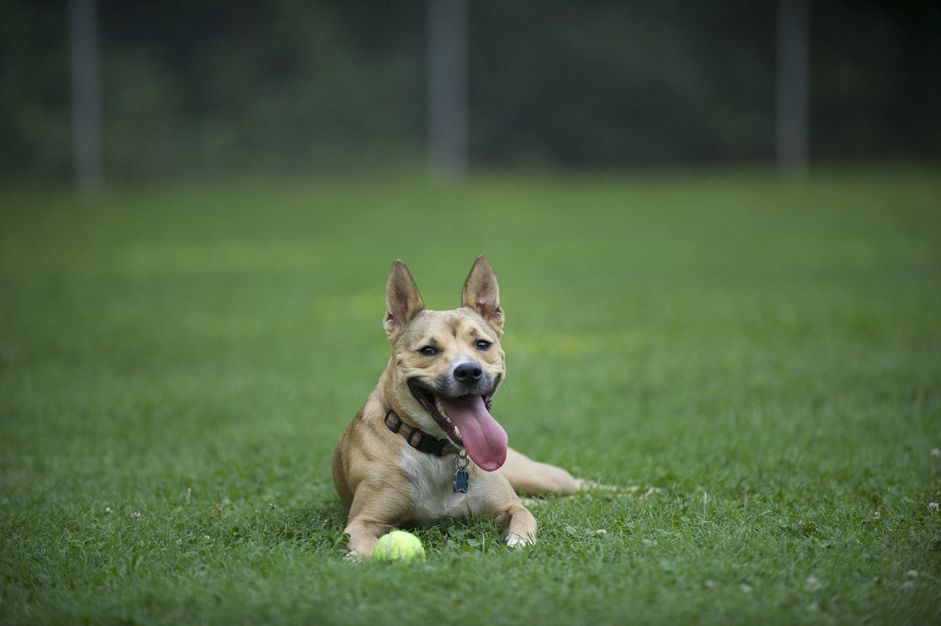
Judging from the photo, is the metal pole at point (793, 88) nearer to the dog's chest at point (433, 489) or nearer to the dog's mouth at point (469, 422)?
the dog's chest at point (433, 489)

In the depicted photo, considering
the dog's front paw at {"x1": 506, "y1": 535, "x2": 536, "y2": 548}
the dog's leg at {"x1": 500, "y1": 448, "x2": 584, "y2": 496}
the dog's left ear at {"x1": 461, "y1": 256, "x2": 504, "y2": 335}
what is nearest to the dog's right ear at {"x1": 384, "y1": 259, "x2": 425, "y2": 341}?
the dog's left ear at {"x1": 461, "y1": 256, "x2": 504, "y2": 335}

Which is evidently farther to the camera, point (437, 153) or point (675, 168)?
point (675, 168)

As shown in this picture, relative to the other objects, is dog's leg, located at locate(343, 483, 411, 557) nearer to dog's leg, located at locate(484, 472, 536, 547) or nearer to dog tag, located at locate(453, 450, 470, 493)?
dog tag, located at locate(453, 450, 470, 493)

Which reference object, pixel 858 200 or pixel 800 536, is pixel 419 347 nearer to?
pixel 800 536

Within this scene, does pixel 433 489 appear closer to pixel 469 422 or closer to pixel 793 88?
pixel 469 422

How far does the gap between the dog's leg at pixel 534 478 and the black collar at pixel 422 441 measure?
1.80ft

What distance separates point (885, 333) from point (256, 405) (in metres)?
5.36

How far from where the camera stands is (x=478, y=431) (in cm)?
482

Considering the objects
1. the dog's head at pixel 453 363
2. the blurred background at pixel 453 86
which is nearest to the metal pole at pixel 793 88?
the blurred background at pixel 453 86

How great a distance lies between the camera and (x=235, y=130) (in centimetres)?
2100

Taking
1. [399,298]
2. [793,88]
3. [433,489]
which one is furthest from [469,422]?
[793,88]

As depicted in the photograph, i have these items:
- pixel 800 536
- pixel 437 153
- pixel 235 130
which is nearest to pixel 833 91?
pixel 437 153

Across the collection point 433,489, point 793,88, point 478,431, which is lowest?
point 433,489

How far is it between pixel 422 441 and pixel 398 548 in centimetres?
64
